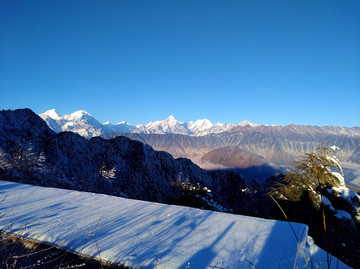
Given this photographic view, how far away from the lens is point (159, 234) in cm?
168

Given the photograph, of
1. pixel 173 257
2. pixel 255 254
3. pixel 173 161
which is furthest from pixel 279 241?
pixel 173 161

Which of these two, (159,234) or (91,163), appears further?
(91,163)

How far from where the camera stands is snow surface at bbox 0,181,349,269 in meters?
1.37

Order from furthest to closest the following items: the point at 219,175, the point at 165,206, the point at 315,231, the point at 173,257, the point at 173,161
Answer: the point at 219,175
the point at 173,161
the point at 315,231
the point at 165,206
the point at 173,257

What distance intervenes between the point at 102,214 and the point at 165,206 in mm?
753

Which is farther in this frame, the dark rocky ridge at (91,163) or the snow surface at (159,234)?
the dark rocky ridge at (91,163)

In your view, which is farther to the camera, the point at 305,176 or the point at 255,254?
the point at 305,176

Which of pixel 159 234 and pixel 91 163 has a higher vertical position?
pixel 159 234

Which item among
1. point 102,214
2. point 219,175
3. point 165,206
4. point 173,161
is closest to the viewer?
point 102,214

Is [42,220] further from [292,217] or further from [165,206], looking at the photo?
[292,217]

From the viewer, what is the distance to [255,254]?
142 centimetres

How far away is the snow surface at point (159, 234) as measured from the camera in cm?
137

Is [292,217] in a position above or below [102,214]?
below

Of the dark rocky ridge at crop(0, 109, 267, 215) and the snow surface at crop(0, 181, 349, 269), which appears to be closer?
the snow surface at crop(0, 181, 349, 269)
